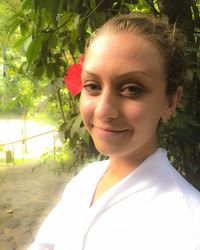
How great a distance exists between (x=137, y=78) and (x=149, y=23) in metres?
0.11

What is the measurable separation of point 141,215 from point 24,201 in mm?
2312

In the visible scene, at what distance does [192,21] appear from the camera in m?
0.95

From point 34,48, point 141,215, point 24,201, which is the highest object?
point 34,48

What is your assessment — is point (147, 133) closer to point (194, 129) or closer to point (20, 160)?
point (194, 129)

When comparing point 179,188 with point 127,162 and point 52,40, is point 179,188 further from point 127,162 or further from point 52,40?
point 52,40

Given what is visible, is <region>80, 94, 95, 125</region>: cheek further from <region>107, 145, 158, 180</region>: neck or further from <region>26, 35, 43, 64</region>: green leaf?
<region>26, 35, 43, 64</region>: green leaf

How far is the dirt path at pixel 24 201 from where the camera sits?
2.22m

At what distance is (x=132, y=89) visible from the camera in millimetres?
557

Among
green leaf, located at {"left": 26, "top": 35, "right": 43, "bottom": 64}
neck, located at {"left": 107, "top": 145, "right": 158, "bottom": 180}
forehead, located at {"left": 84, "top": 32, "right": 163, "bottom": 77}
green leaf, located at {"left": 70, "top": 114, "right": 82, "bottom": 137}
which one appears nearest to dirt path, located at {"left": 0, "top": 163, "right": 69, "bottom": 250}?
green leaf, located at {"left": 70, "top": 114, "right": 82, "bottom": 137}

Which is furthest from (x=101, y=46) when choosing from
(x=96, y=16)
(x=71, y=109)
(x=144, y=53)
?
(x=71, y=109)

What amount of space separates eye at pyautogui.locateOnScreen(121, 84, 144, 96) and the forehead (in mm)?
25

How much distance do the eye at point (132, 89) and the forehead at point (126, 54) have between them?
0.03 meters

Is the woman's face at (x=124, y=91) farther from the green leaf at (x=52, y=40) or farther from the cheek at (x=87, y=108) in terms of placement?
the green leaf at (x=52, y=40)

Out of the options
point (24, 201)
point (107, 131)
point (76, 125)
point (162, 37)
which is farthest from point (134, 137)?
point (24, 201)
